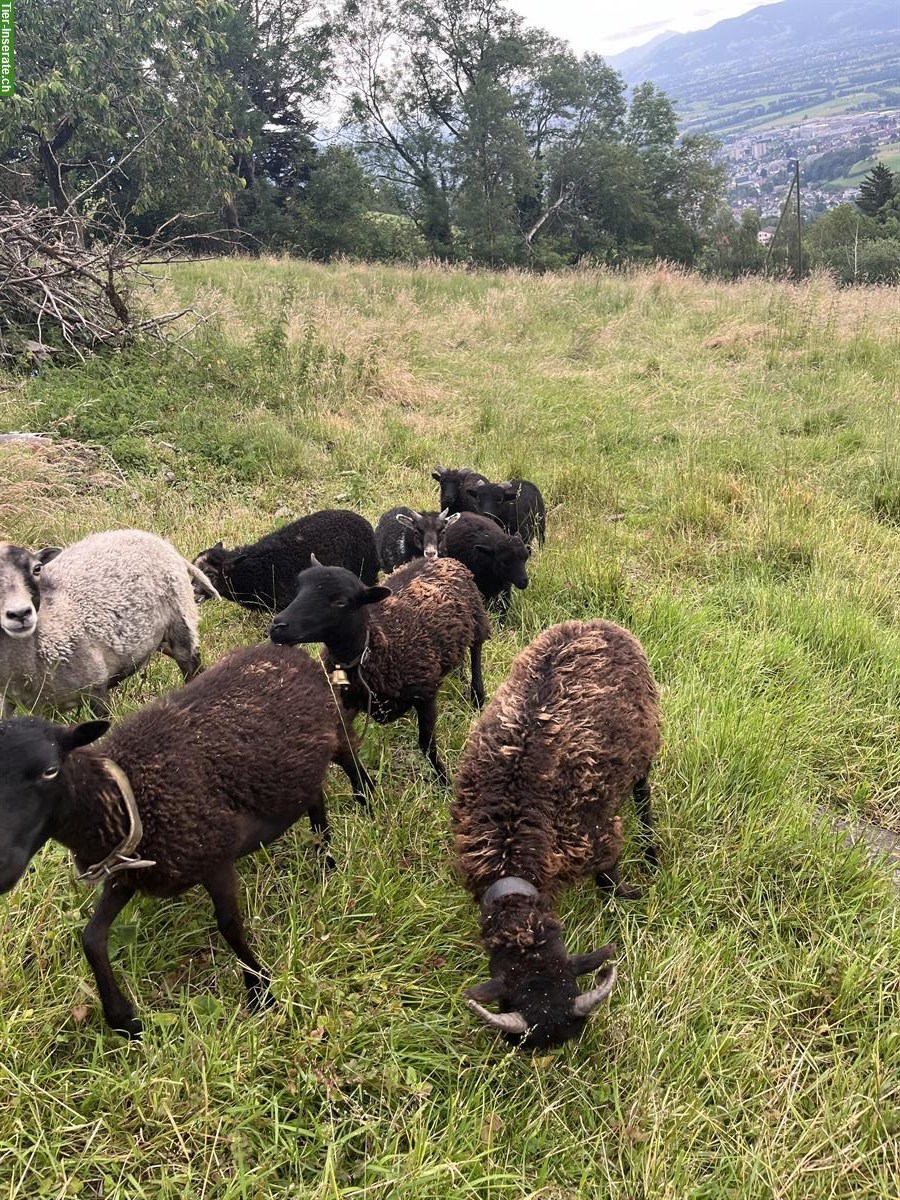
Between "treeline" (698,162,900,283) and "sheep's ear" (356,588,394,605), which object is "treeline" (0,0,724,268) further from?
"sheep's ear" (356,588,394,605)

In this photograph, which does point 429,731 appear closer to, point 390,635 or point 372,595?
point 390,635

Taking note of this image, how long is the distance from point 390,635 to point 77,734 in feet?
5.89

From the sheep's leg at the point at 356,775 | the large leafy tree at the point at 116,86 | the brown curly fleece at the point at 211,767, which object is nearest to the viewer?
the brown curly fleece at the point at 211,767

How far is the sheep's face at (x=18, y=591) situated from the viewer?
3430mm

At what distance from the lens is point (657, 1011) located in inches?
93.2

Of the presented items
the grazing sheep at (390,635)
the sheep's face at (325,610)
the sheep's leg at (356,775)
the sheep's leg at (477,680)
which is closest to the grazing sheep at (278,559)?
the grazing sheep at (390,635)

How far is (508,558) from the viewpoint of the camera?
4.87 metres

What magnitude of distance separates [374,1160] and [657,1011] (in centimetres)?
102

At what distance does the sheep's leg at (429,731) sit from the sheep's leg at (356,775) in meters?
0.39

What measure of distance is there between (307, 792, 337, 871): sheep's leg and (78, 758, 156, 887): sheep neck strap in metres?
0.79

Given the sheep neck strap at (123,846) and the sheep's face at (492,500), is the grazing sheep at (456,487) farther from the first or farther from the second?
the sheep neck strap at (123,846)

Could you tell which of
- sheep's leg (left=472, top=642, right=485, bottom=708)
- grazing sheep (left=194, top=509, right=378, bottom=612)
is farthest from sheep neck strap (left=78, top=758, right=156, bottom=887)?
grazing sheep (left=194, top=509, right=378, bottom=612)

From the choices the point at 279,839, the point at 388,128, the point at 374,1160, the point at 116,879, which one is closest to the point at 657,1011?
the point at 374,1160

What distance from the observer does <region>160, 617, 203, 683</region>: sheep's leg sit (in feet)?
14.2
